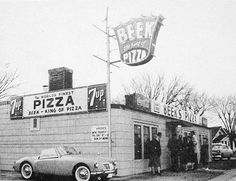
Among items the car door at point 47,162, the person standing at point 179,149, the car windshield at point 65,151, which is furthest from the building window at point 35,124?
the person standing at point 179,149

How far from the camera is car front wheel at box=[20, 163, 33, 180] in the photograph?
13.1m

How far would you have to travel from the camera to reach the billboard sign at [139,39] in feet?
41.1

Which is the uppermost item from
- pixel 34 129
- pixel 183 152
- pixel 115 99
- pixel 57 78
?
pixel 115 99

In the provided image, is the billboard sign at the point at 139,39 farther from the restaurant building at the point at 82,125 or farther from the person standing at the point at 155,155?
the person standing at the point at 155,155

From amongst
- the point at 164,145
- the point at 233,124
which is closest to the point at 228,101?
the point at 233,124

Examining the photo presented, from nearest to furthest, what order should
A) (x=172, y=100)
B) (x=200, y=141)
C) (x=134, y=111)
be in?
1. (x=134, y=111)
2. (x=200, y=141)
3. (x=172, y=100)

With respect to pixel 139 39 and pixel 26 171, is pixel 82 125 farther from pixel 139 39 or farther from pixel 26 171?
pixel 139 39

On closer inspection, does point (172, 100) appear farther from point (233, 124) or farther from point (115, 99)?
point (233, 124)

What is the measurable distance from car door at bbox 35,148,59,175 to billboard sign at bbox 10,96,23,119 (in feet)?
15.3

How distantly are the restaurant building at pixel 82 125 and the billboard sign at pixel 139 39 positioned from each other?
2.17 m

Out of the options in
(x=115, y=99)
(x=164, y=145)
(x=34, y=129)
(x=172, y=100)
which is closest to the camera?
(x=34, y=129)

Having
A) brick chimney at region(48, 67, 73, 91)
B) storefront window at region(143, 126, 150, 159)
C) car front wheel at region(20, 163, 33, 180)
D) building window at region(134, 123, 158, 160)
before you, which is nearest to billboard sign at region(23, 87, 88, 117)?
brick chimney at region(48, 67, 73, 91)

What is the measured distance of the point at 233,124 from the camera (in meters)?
66.4

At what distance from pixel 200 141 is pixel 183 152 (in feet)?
28.6
